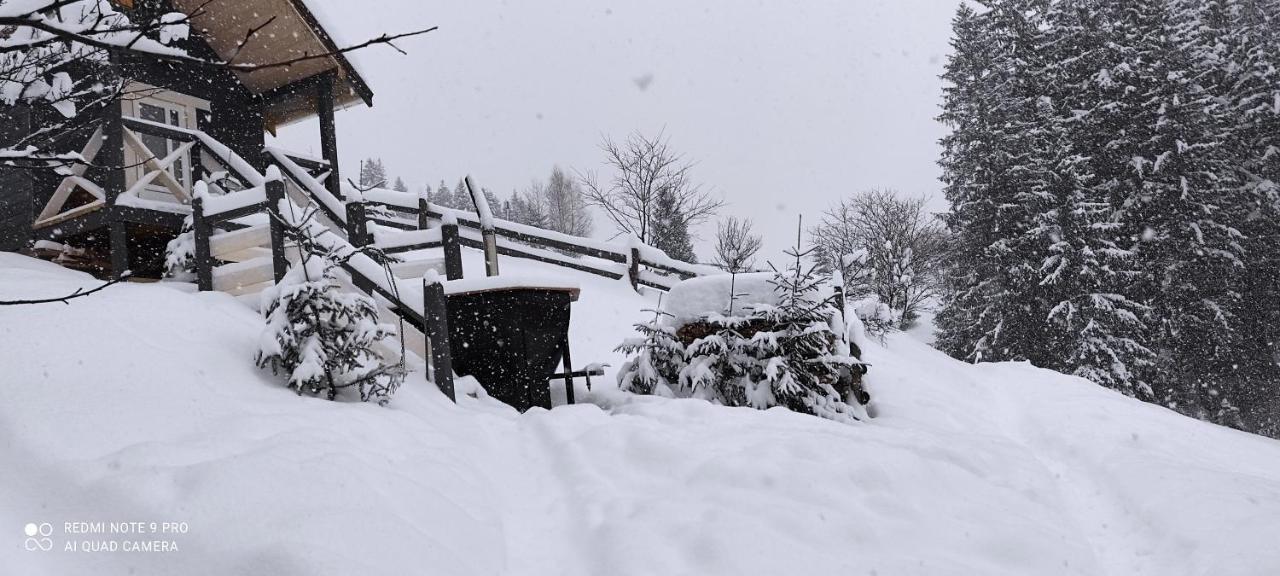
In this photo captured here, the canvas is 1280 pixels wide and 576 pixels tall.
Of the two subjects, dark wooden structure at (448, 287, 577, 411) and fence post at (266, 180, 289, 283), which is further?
dark wooden structure at (448, 287, 577, 411)

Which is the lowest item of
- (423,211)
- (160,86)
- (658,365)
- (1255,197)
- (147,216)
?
(658,365)

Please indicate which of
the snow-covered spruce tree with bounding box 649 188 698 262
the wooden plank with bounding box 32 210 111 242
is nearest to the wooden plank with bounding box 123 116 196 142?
the wooden plank with bounding box 32 210 111 242

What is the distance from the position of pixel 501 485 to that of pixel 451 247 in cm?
366

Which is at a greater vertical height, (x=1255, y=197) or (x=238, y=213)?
(x=1255, y=197)

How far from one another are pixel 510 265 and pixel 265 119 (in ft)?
18.1

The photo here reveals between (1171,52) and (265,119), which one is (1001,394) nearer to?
(265,119)

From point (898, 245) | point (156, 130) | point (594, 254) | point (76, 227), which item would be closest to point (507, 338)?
point (156, 130)

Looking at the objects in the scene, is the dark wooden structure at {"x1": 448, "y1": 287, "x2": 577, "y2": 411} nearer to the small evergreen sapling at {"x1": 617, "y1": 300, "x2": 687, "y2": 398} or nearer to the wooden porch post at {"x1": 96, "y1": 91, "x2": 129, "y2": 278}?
the small evergreen sapling at {"x1": 617, "y1": 300, "x2": 687, "y2": 398}

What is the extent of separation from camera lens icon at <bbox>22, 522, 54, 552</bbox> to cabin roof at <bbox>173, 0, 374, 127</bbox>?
986 cm

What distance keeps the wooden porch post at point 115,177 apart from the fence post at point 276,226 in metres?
2.59

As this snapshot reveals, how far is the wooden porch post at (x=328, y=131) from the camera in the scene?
1120cm

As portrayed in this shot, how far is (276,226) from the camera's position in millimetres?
5758

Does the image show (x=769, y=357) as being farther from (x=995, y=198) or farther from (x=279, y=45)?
(x=995, y=198)

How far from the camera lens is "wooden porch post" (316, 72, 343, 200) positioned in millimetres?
11203
